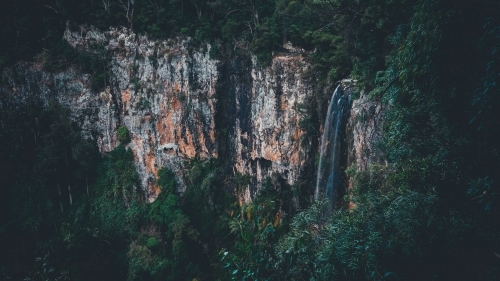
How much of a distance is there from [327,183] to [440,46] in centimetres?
878

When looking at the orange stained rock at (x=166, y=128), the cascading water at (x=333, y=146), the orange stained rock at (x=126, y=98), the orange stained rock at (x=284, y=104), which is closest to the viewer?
the cascading water at (x=333, y=146)

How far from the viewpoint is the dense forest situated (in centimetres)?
388

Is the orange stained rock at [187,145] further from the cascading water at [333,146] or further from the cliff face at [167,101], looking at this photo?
the cascading water at [333,146]

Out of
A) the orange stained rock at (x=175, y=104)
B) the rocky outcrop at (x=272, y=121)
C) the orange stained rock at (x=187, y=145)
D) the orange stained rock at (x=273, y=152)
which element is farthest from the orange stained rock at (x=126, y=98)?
the orange stained rock at (x=273, y=152)

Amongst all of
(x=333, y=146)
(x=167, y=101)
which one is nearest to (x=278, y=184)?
(x=333, y=146)

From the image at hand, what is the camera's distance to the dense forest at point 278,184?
388cm

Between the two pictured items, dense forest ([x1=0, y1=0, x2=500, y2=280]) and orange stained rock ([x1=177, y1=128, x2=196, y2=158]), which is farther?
orange stained rock ([x1=177, y1=128, x2=196, y2=158])

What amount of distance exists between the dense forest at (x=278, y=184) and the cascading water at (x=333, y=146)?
1.05 meters

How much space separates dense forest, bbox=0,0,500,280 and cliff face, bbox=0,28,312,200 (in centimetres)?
66

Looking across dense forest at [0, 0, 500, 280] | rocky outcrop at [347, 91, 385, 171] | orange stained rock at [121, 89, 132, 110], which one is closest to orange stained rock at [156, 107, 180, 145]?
dense forest at [0, 0, 500, 280]

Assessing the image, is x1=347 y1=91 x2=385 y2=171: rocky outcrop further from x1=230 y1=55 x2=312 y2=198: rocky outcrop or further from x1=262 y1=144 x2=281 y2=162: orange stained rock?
x1=262 y1=144 x2=281 y2=162: orange stained rock

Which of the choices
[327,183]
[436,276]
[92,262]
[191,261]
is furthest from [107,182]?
[436,276]

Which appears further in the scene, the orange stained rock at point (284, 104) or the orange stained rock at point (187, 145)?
the orange stained rock at point (187, 145)

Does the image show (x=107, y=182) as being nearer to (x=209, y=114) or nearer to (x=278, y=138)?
(x=209, y=114)
